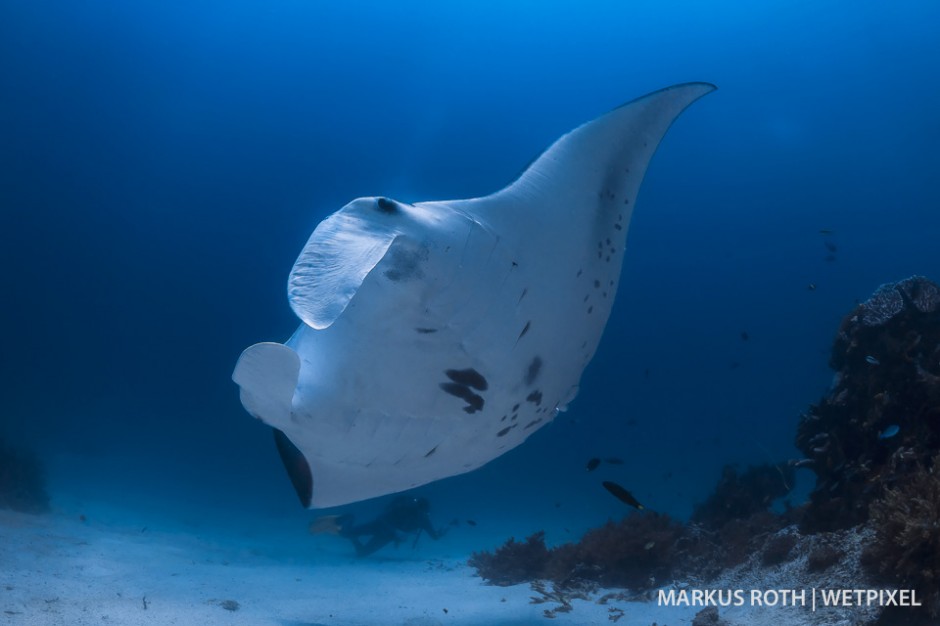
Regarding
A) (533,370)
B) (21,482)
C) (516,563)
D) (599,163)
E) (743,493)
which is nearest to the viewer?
(533,370)

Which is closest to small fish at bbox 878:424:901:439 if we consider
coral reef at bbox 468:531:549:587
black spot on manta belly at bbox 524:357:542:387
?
black spot on manta belly at bbox 524:357:542:387

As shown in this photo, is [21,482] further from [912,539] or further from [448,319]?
[912,539]

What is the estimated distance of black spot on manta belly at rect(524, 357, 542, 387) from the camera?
313 cm

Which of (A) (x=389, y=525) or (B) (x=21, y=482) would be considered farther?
(A) (x=389, y=525)

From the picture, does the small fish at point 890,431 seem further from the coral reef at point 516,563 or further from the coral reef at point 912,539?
the coral reef at point 516,563

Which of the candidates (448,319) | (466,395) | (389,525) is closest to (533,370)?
(466,395)

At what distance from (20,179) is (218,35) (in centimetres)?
1374

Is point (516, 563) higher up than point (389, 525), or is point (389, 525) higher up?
point (389, 525)

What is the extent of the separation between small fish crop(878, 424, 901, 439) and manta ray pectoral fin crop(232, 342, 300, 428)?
4.87 metres

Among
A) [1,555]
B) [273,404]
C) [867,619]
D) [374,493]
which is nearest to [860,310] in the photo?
[867,619]

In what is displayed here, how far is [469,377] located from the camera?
2.82m

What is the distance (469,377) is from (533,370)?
0.52 metres

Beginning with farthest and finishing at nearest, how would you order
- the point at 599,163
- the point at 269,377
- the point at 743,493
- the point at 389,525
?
the point at 389,525 < the point at 743,493 < the point at 599,163 < the point at 269,377

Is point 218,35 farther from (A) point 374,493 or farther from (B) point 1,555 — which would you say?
(A) point 374,493
